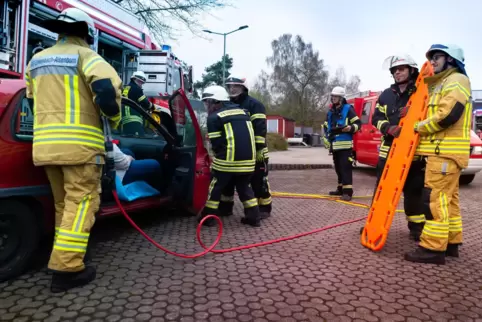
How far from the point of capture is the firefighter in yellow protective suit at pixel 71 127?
2.67 m

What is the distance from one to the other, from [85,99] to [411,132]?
2.90m

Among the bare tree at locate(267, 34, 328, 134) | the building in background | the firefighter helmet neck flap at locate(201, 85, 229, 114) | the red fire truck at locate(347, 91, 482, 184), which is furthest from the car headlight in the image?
the bare tree at locate(267, 34, 328, 134)

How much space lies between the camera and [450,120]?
3.28 m

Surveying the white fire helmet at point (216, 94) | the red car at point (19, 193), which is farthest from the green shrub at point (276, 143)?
the red car at point (19, 193)

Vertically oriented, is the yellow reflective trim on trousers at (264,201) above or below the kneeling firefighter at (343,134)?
below

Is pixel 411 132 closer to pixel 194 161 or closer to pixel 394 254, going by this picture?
pixel 394 254

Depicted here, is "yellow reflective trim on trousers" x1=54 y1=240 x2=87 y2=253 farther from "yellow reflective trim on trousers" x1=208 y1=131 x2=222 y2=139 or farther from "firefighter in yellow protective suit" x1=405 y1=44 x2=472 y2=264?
"firefighter in yellow protective suit" x1=405 y1=44 x2=472 y2=264

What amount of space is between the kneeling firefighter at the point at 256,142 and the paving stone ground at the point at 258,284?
2.51 ft

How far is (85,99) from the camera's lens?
9.11 ft

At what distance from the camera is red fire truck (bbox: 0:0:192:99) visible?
536cm

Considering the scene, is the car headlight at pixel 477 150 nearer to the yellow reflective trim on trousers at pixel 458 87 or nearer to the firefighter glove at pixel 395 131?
the firefighter glove at pixel 395 131

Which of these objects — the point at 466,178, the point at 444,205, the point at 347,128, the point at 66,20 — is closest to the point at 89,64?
the point at 66,20

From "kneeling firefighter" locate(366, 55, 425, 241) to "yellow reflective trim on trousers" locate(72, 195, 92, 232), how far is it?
2885mm

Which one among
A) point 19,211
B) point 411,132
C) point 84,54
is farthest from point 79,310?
point 411,132
